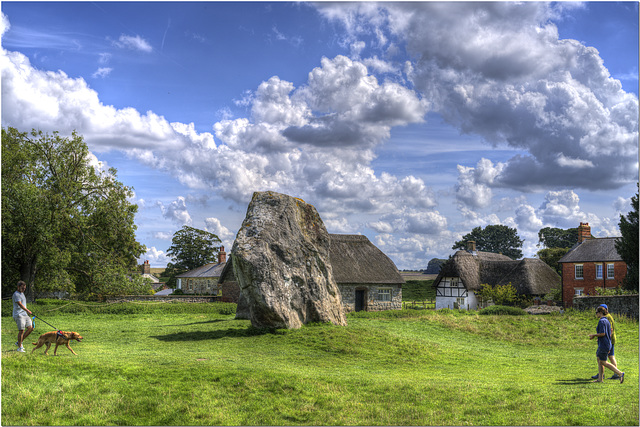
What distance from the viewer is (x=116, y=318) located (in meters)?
31.5

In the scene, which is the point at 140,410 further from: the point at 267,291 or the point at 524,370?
the point at 524,370

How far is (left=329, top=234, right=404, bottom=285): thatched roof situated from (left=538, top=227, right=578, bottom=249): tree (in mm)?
52023

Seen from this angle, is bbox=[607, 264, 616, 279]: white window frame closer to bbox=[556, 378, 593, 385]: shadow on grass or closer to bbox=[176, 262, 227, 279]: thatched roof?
bbox=[556, 378, 593, 385]: shadow on grass

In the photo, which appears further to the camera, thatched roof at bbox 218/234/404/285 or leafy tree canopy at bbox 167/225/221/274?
leafy tree canopy at bbox 167/225/221/274

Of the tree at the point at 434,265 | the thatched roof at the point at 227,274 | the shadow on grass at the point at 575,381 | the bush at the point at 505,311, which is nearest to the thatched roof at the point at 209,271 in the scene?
the thatched roof at the point at 227,274

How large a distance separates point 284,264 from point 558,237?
259 feet

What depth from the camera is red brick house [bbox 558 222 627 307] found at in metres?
45.9

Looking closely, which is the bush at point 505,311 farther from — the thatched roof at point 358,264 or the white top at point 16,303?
the white top at point 16,303

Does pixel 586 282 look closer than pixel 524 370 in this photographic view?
No

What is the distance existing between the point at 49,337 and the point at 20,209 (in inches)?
867

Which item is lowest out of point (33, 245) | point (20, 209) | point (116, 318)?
point (116, 318)

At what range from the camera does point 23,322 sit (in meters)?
14.6

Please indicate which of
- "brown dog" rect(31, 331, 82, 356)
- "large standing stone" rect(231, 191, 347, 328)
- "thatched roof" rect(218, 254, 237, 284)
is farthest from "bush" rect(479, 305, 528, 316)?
"brown dog" rect(31, 331, 82, 356)

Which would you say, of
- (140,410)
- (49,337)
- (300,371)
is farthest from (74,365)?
(300,371)
